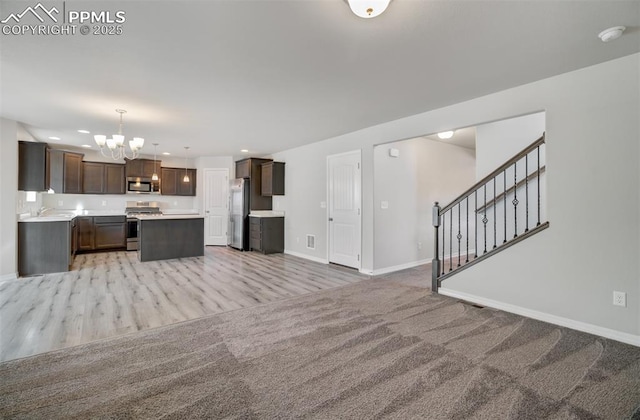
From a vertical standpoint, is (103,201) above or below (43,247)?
above

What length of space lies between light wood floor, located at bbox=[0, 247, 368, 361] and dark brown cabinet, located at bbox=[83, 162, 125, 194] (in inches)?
80.0

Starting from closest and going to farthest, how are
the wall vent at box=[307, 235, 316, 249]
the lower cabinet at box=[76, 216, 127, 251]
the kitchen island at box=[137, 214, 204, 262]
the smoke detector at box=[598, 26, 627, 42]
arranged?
the smoke detector at box=[598, 26, 627, 42], the kitchen island at box=[137, 214, 204, 262], the wall vent at box=[307, 235, 316, 249], the lower cabinet at box=[76, 216, 127, 251]

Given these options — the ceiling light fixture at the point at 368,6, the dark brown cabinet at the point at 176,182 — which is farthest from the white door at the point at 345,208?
the dark brown cabinet at the point at 176,182

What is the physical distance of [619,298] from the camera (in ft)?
8.30

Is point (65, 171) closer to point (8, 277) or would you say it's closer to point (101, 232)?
point (101, 232)

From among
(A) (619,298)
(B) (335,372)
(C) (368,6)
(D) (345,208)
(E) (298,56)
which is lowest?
(B) (335,372)

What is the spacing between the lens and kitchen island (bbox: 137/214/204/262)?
577 centimetres

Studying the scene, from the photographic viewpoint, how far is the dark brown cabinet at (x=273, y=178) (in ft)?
22.7

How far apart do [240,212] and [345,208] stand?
3.16 m

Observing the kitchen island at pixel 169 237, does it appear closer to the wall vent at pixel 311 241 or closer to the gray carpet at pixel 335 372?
the wall vent at pixel 311 241

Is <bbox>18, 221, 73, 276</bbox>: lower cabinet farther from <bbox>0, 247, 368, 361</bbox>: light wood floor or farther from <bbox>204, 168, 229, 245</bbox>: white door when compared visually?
<bbox>204, 168, 229, 245</bbox>: white door

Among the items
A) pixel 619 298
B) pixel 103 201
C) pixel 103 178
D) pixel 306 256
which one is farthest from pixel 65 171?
pixel 619 298

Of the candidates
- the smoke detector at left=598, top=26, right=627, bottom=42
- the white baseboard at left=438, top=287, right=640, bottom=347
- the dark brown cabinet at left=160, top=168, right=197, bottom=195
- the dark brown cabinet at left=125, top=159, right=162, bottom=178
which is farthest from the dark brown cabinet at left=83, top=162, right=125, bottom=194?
the smoke detector at left=598, top=26, right=627, bottom=42

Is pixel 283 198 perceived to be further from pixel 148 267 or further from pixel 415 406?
pixel 415 406
